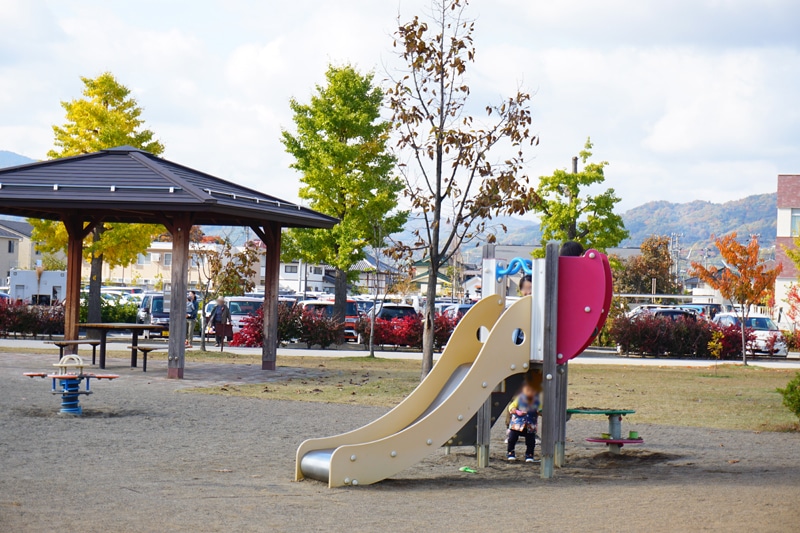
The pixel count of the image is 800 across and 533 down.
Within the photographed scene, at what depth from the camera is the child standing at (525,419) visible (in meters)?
8.94

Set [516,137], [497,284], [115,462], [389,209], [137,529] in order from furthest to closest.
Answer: [389,209] < [516,137] < [497,284] < [115,462] < [137,529]

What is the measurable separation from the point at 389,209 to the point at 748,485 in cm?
2250

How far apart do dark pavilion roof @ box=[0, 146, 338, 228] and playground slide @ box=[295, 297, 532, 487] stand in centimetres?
812

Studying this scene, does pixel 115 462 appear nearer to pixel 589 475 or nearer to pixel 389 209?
pixel 589 475

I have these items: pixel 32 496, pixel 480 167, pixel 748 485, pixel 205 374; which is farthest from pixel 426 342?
pixel 32 496

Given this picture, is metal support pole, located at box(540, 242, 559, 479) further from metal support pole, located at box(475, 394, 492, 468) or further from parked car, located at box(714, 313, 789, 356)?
parked car, located at box(714, 313, 789, 356)

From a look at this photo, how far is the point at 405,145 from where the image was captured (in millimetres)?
15242

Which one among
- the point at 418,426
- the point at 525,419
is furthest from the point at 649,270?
the point at 418,426

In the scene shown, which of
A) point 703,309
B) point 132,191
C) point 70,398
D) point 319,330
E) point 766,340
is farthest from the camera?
point 703,309

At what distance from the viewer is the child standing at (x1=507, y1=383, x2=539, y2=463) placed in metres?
8.94

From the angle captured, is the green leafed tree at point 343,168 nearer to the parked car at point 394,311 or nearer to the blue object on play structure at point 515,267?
the parked car at point 394,311

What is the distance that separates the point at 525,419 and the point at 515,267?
1472 mm

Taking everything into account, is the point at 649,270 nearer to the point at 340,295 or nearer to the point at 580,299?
the point at 340,295

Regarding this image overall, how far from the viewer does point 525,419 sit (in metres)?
9.31
